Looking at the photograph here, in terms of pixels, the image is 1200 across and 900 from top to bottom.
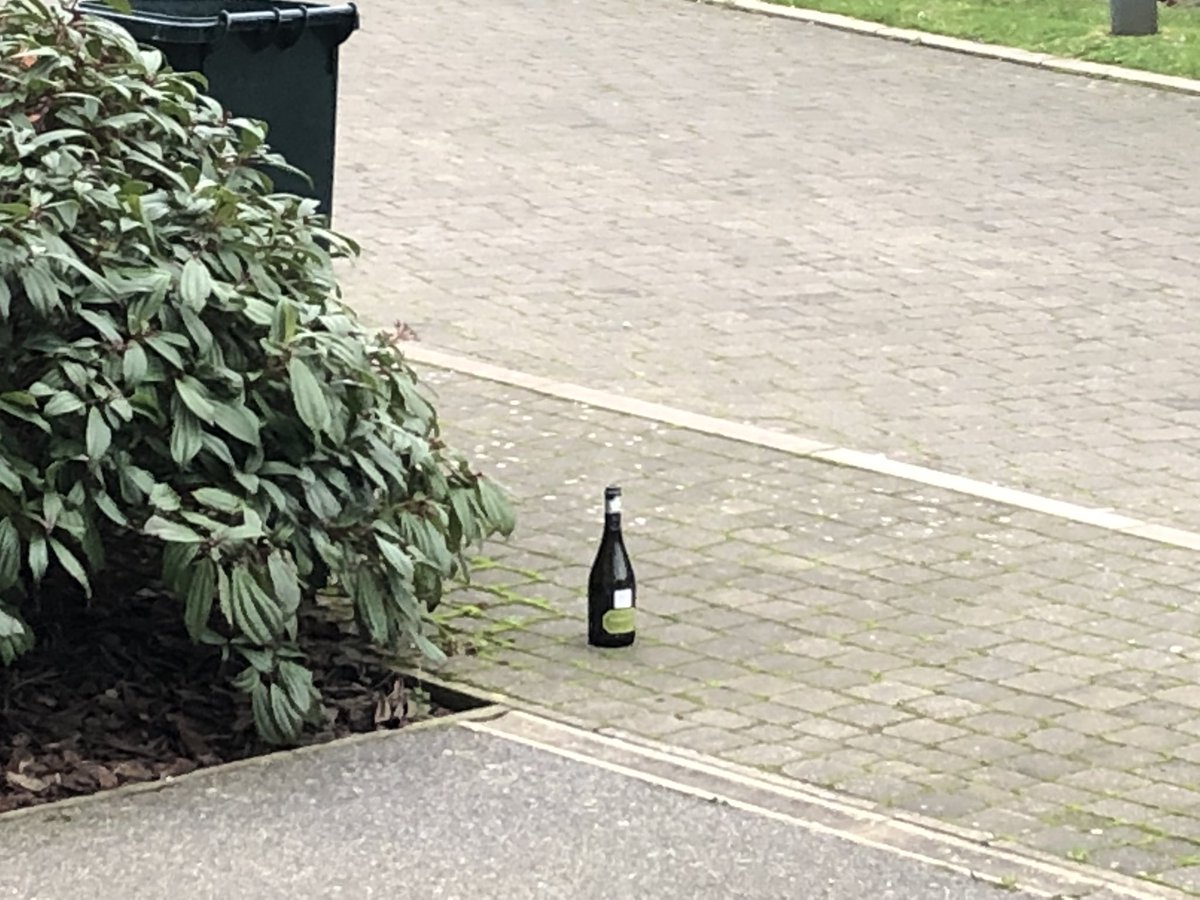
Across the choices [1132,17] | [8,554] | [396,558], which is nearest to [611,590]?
[396,558]

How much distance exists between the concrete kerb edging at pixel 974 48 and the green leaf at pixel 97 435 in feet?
38.2

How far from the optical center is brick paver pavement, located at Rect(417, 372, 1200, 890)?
6.50 metres

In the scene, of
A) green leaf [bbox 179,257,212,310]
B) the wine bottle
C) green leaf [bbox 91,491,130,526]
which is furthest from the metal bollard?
green leaf [bbox 91,491,130,526]

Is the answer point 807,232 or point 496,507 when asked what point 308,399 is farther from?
point 807,232

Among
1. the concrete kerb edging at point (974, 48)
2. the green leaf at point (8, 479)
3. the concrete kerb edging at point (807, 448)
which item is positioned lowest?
the concrete kerb edging at point (807, 448)

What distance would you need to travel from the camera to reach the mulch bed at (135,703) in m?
6.41

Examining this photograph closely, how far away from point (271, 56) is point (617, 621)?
2725 millimetres

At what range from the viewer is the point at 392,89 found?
54.3 ft

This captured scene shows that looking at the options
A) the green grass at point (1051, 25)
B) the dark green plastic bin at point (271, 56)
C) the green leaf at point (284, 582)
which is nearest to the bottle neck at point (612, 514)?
the green leaf at point (284, 582)

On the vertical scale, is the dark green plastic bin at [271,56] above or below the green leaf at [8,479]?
above

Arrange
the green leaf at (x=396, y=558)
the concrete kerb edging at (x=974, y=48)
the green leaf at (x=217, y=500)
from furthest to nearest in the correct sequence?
1. the concrete kerb edging at (x=974, y=48)
2. the green leaf at (x=396, y=558)
3. the green leaf at (x=217, y=500)

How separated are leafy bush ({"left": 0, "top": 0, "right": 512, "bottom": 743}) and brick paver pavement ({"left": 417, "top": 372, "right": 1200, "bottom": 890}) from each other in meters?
0.63

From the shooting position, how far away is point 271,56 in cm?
895

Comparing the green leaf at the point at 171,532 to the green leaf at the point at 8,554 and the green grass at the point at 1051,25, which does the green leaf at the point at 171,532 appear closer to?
the green leaf at the point at 8,554
